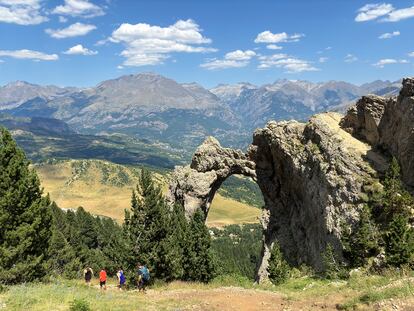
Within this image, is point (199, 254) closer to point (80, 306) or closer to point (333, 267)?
point (333, 267)

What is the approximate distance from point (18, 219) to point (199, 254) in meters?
27.0

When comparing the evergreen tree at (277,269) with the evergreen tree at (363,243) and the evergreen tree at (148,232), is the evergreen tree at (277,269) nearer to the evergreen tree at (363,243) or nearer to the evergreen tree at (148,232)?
the evergreen tree at (363,243)

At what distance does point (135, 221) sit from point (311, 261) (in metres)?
24.0

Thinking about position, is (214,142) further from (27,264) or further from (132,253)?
(27,264)

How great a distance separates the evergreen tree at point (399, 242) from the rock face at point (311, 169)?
531 centimetres

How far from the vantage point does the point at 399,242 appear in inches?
1510

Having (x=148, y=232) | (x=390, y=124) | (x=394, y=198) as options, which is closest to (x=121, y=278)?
(x=148, y=232)

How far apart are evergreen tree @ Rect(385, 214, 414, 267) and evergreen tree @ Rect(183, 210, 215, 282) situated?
1082 inches

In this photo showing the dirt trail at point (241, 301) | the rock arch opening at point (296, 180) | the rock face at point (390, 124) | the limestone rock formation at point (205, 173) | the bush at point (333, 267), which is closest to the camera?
the dirt trail at point (241, 301)

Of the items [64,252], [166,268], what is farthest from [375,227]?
[64,252]

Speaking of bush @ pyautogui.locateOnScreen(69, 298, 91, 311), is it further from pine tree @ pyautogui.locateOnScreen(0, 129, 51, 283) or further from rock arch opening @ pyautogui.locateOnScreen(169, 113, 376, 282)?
rock arch opening @ pyautogui.locateOnScreen(169, 113, 376, 282)

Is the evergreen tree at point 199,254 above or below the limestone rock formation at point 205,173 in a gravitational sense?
below

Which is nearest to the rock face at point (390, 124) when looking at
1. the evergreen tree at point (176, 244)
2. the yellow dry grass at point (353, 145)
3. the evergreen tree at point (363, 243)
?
the yellow dry grass at point (353, 145)

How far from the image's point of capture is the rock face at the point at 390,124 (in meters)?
45.5
